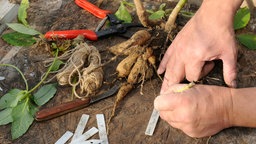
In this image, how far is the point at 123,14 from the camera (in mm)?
1970

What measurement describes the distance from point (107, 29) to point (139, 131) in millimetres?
603

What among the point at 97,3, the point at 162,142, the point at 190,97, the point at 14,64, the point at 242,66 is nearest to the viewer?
the point at 190,97

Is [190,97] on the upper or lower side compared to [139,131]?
upper

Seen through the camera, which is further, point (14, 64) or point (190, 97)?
point (14, 64)

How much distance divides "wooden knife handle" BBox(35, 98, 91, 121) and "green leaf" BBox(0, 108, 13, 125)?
0.13 metres

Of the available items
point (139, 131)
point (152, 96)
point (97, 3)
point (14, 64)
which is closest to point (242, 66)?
point (152, 96)

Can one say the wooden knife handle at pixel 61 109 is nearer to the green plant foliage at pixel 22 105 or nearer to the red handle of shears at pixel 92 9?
the green plant foliage at pixel 22 105

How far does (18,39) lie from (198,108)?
1.06 m

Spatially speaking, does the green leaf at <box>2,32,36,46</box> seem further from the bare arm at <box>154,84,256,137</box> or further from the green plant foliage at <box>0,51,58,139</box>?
the bare arm at <box>154,84,256,137</box>

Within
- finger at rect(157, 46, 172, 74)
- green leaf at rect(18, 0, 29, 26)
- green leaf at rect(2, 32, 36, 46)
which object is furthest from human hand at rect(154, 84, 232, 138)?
green leaf at rect(18, 0, 29, 26)

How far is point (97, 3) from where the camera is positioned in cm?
211

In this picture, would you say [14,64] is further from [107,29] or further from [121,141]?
[121,141]

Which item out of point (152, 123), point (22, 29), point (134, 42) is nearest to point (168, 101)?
point (152, 123)

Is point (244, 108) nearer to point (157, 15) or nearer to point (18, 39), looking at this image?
point (157, 15)
